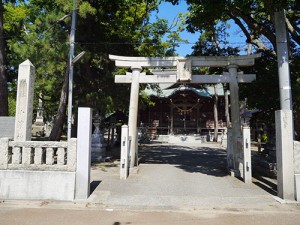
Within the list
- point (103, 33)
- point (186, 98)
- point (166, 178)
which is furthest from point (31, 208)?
point (186, 98)

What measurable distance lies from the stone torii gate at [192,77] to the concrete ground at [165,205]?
1.94 meters

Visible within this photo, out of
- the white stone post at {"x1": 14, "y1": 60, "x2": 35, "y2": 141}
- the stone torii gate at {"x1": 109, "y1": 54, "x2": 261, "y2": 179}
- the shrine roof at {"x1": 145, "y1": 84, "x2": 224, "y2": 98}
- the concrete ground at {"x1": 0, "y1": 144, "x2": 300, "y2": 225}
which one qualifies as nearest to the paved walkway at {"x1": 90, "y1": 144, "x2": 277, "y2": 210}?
the concrete ground at {"x1": 0, "y1": 144, "x2": 300, "y2": 225}

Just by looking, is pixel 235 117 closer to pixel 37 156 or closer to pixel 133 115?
pixel 133 115

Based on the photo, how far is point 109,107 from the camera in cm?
1620

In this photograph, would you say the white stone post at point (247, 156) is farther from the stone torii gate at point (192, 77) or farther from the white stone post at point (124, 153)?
the white stone post at point (124, 153)

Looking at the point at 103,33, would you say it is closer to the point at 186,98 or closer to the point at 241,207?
the point at 241,207

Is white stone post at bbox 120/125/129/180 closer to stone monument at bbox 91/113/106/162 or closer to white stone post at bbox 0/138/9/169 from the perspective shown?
white stone post at bbox 0/138/9/169

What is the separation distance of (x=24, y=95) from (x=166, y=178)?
5.21 meters

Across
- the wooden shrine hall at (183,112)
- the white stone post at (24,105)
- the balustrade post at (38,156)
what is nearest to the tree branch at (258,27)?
the white stone post at (24,105)

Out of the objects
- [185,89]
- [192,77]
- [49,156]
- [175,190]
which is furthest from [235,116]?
[185,89]

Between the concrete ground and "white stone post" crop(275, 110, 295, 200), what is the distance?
0.32 meters

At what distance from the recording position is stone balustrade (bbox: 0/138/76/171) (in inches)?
265

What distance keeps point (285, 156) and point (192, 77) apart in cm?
505

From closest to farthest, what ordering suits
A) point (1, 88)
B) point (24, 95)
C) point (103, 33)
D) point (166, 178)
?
point (24, 95) → point (166, 178) → point (1, 88) → point (103, 33)
